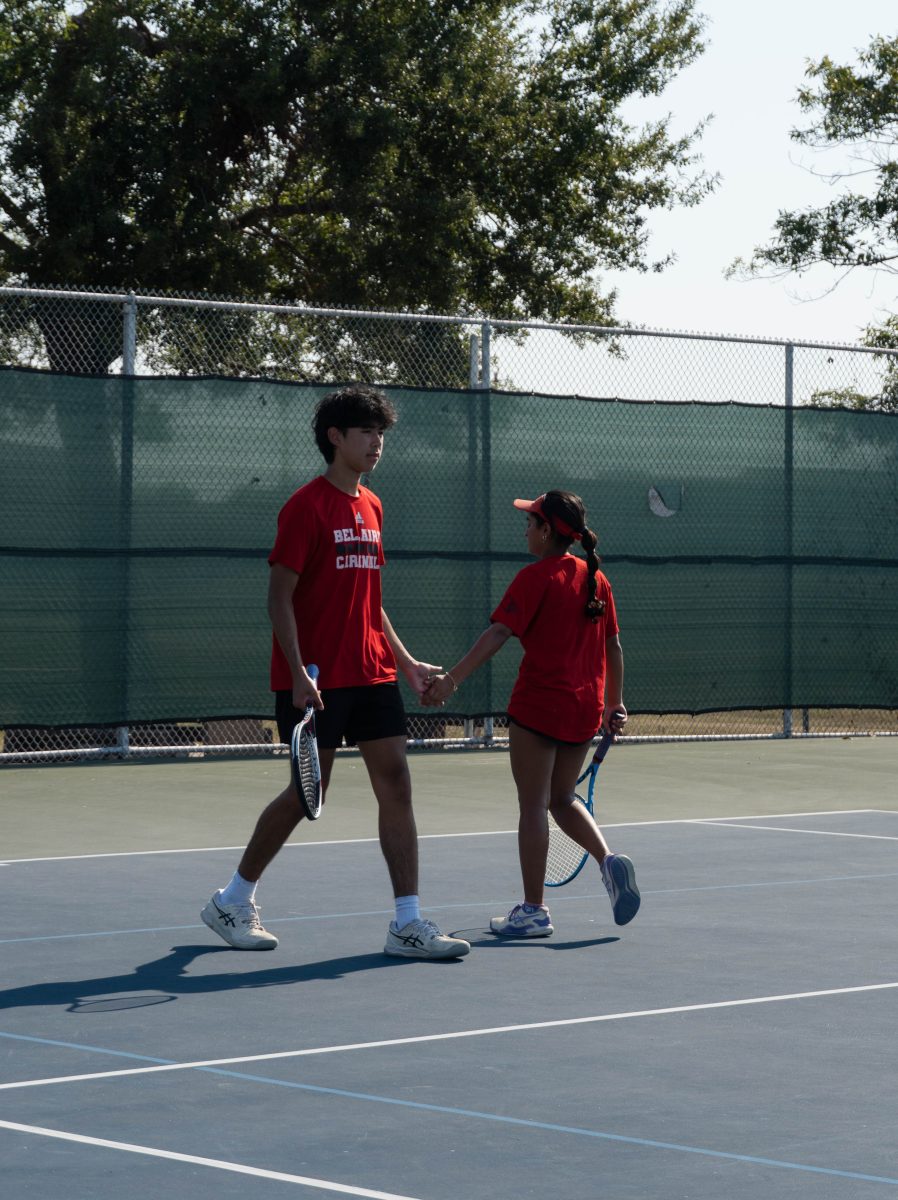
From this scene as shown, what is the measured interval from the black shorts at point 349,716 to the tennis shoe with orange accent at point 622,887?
908 mm

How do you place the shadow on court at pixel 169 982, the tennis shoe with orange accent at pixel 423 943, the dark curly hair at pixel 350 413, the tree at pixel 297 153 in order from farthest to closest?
the tree at pixel 297 153, the dark curly hair at pixel 350 413, the tennis shoe with orange accent at pixel 423 943, the shadow on court at pixel 169 982

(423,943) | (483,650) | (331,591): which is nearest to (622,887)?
(423,943)

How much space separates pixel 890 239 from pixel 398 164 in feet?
25.6

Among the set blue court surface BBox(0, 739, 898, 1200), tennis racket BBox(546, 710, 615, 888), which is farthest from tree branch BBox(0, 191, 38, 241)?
tennis racket BBox(546, 710, 615, 888)

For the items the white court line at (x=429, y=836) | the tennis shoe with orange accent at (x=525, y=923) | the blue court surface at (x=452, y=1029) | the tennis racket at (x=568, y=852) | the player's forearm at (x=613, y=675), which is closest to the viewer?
the blue court surface at (x=452, y=1029)

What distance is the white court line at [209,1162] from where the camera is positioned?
4.16 metres

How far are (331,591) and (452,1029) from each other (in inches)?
73.0

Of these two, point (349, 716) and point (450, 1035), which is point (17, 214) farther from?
point (450, 1035)

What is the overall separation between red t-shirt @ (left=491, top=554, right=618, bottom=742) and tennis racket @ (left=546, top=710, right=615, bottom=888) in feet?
1.04

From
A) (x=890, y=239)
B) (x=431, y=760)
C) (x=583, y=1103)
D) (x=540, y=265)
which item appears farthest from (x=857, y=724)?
(x=583, y=1103)

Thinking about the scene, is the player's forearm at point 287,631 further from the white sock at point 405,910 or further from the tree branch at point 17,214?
the tree branch at point 17,214

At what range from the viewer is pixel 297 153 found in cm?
2112

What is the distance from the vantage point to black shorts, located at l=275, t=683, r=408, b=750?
7.16 meters

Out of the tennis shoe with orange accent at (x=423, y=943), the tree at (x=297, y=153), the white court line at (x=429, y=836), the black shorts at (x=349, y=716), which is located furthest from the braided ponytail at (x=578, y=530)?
the tree at (x=297, y=153)
